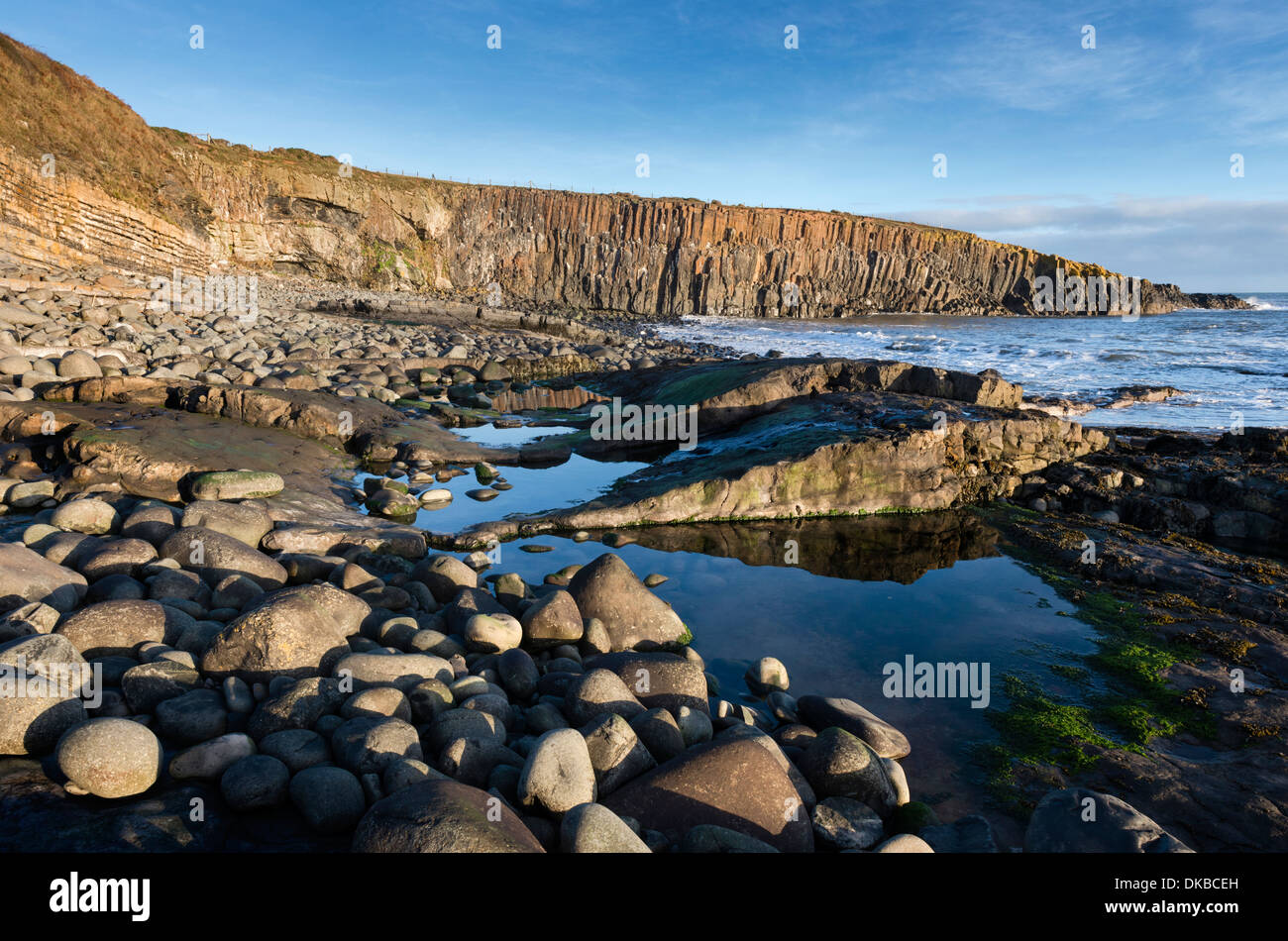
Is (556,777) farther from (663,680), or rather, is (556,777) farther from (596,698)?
(663,680)

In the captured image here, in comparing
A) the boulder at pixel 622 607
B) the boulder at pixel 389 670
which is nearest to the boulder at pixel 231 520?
the boulder at pixel 389 670

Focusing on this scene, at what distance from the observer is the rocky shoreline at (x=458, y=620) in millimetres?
2828

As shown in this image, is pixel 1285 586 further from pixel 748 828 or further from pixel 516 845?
pixel 516 845

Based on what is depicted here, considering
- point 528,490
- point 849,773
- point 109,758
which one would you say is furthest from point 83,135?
point 849,773

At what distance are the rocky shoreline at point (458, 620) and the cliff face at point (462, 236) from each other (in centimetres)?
1598

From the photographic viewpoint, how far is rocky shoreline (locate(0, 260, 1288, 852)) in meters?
2.83

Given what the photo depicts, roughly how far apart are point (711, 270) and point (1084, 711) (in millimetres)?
63122

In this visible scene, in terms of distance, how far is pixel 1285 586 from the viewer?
630cm

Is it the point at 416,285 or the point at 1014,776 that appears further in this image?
the point at 416,285

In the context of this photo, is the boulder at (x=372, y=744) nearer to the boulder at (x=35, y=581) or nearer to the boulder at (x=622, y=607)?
the boulder at (x=622, y=607)

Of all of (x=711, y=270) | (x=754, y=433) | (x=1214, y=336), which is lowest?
(x=754, y=433)

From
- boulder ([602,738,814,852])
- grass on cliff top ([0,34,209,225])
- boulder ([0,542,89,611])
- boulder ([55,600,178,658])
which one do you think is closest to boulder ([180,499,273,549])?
boulder ([0,542,89,611])

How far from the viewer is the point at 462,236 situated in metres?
58.1
